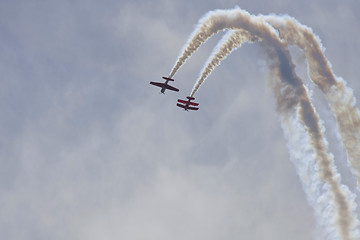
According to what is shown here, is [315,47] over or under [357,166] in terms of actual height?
over

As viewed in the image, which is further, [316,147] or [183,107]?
[183,107]

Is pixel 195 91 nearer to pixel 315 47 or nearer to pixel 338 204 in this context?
pixel 315 47

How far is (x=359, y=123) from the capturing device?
124625 millimetres

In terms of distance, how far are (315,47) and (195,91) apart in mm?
17966

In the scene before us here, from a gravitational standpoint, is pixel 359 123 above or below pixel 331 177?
above

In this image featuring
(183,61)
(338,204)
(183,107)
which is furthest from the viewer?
(183,107)

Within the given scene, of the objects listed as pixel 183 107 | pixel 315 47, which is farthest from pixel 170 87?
pixel 315 47

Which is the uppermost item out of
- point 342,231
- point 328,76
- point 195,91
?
point 328,76

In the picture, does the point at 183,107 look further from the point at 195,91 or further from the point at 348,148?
the point at 348,148

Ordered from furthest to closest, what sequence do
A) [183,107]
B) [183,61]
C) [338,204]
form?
[183,107], [338,204], [183,61]

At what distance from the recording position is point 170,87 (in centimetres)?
13050

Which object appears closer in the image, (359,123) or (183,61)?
(183,61)

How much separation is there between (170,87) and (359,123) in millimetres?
28162

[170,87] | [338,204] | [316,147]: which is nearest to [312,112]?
[316,147]
